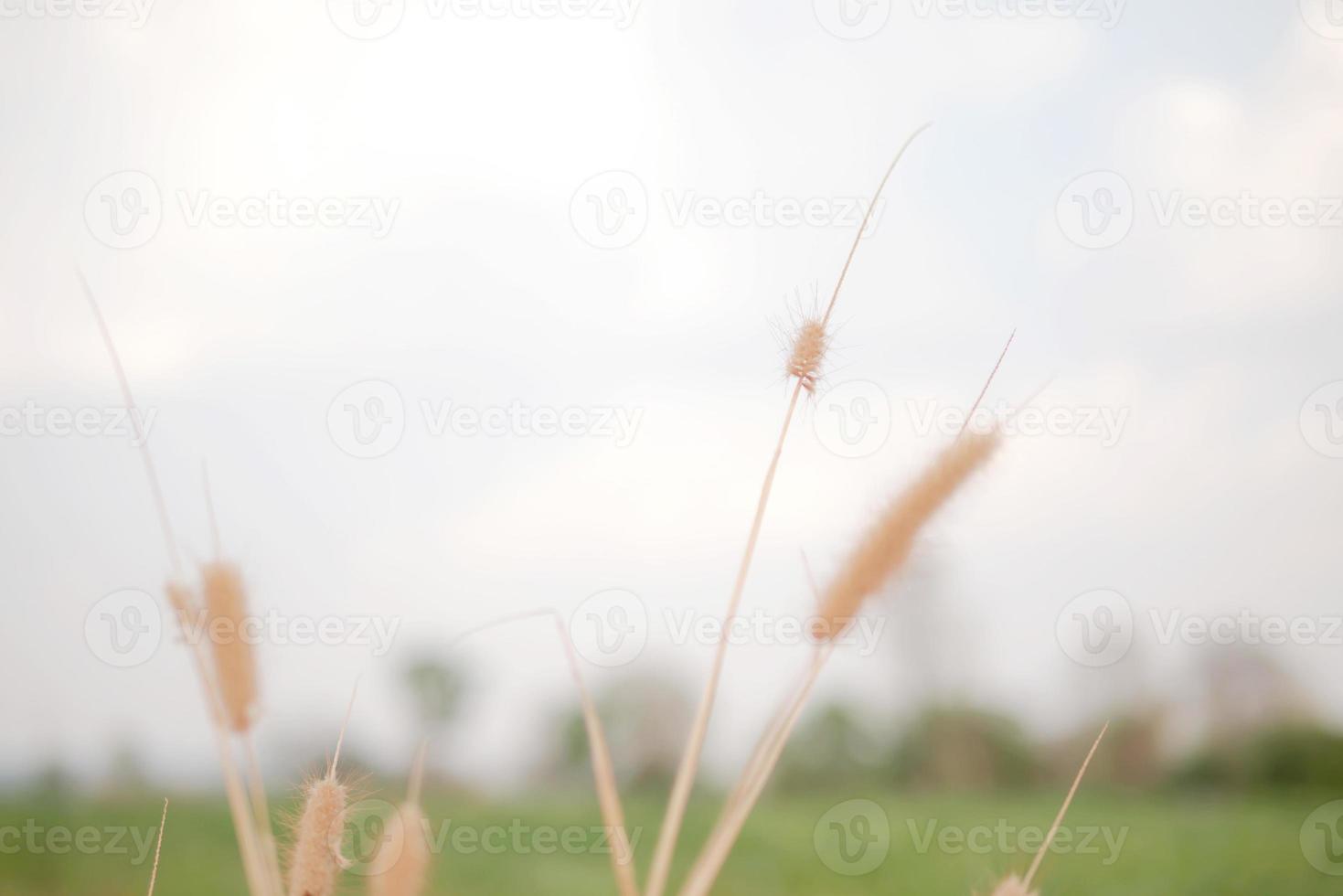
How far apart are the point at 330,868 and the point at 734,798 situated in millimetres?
123

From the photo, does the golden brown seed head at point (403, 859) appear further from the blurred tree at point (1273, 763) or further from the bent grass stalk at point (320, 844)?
the blurred tree at point (1273, 763)

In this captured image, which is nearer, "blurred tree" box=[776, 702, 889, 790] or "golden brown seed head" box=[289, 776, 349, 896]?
"golden brown seed head" box=[289, 776, 349, 896]

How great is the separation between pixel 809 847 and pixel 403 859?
2553mm

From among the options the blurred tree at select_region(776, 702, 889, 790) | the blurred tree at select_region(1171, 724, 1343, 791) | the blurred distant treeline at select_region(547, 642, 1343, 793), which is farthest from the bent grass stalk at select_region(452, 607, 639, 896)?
the blurred tree at select_region(1171, 724, 1343, 791)

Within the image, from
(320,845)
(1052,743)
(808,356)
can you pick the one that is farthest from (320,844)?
(1052,743)

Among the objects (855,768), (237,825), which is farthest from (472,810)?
(237,825)

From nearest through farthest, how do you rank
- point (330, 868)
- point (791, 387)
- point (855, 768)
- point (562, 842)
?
point (330, 868), point (791, 387), point (562, 842), point (855, 768)

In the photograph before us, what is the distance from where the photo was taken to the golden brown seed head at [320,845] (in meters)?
0.29

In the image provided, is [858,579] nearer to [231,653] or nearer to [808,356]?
[808,356]

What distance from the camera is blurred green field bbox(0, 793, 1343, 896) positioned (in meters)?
2.32

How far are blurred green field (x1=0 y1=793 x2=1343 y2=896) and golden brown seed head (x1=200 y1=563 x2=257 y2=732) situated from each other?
1902mm

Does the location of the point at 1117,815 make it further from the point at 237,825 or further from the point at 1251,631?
the point at 237,825

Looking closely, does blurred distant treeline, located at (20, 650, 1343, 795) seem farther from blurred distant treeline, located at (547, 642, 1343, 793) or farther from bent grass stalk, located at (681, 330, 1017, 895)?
bent grass stalk, located at (681, 330, 1017, 895)

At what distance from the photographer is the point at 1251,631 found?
2.39 m
